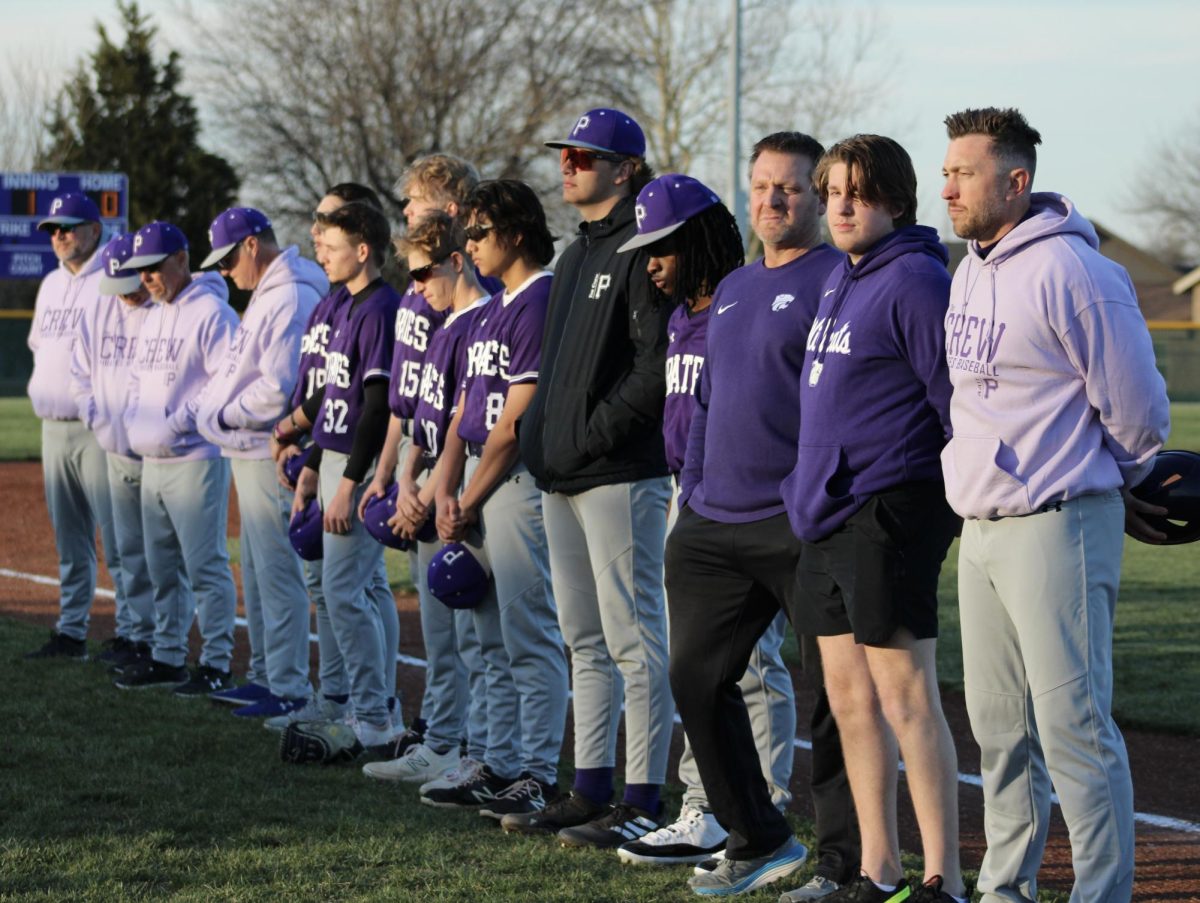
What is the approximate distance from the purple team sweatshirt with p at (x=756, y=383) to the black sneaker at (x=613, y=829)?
47.1 inches

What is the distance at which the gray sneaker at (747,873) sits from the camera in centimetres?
474

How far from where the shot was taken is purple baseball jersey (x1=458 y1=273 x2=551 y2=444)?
18.6ft

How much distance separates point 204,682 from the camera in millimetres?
8016

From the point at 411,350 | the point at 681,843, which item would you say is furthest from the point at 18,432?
the point at 681,843

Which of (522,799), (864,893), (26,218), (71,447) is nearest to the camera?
(864,893)

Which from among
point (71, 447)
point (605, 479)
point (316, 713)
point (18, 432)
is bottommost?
point (18, 432)

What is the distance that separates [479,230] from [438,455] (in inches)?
37.8

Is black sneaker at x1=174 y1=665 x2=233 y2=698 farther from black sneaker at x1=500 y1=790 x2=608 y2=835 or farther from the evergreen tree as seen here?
the evergreen tree

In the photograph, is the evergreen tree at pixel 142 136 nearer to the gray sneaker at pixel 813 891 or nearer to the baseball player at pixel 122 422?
the baseball player at pixel 122 422

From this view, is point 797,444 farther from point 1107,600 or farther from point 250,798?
point 250,798

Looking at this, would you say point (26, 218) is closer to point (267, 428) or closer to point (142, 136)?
point (267, 428)

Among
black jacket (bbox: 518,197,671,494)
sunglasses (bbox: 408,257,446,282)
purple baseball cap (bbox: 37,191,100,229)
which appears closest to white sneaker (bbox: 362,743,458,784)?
black jacket (bbox: 518,197,671,494)

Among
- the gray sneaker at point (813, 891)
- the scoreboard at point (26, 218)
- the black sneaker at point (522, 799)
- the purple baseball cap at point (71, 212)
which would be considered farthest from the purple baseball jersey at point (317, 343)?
the scoreboard at point (26, 218)

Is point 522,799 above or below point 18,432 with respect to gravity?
above
